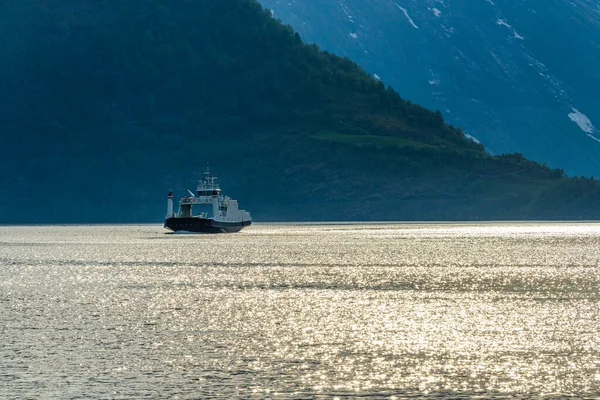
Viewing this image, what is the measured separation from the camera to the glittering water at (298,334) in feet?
202

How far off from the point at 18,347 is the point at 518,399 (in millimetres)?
32999

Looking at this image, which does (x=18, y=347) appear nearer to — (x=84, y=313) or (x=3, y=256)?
(x=84, y=313)

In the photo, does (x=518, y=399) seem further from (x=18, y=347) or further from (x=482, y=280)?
(x=482, y=280)

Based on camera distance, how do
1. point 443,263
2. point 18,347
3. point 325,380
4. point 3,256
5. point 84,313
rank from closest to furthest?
point 325,380
point 18,347
point 84,313
point 443,263
point 3,256

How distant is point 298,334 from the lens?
80.9 m

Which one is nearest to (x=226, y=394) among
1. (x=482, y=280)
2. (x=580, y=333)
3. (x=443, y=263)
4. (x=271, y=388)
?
(x=271, y=388)

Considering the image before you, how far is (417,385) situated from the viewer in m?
61.2

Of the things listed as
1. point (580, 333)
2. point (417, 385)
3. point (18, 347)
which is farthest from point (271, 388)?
point (580, 333)

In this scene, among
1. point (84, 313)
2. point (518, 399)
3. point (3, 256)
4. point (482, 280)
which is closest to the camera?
point (518, 399)

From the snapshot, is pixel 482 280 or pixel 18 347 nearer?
pixel 18 347

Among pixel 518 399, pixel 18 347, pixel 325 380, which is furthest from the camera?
pixel 18 347

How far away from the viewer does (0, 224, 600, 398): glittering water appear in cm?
6172

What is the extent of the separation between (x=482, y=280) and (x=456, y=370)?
233 ft

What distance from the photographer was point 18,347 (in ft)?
244
